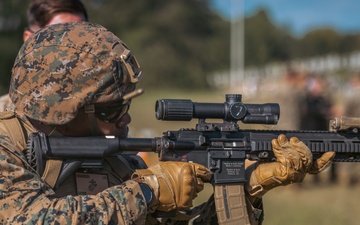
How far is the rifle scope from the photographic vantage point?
3443mm

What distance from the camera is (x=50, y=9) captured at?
5016 millimetres

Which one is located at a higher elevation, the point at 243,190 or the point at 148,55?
the point at 148,55

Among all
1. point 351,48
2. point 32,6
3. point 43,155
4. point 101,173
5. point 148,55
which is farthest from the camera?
point 351,48

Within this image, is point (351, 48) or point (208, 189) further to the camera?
point (351, 48)

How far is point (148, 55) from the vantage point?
59.5 metres

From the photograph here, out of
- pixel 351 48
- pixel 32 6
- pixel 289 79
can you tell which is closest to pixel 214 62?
pixel 351 48

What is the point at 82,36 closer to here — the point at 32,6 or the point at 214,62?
the point at 32,6

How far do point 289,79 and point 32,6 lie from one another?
11888mm

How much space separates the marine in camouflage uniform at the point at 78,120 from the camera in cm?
291

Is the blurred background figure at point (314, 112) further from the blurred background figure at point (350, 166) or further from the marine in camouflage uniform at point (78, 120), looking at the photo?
the marine in camouflage uniform at point (78, 120)

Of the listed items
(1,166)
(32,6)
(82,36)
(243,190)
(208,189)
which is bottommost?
(208,189)

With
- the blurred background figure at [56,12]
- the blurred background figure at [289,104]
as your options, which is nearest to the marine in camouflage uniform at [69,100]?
the blurred background figure at [56,12]

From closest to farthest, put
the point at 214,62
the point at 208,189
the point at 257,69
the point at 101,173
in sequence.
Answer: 1. the point at 101,173
2. the point at 208,189
3. the point at 257,69
4. the point at 214,62

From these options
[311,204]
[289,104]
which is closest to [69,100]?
[311,204]
